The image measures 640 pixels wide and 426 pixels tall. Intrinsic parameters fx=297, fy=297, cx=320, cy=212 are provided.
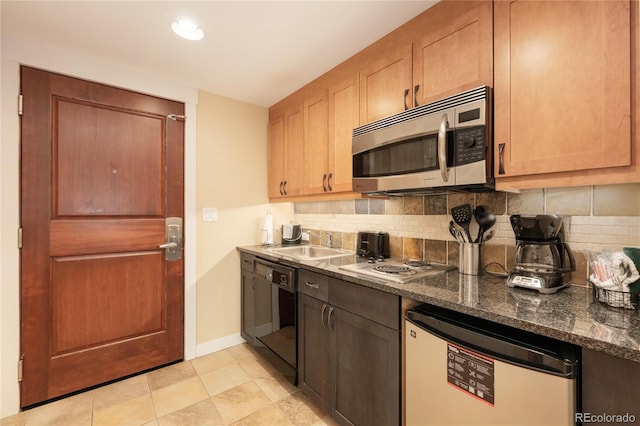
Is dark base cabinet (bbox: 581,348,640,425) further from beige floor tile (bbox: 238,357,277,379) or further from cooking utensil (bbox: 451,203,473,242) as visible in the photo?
beige floor tile (bbox: 238,357,277,379)

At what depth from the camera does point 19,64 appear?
5.92ft

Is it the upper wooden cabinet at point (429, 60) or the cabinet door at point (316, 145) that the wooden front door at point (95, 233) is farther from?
the upper wooden cabinet at point (429, 60)

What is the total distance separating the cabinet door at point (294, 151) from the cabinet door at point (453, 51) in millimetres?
1106

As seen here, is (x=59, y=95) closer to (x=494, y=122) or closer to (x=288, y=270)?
(x=288, y=270)

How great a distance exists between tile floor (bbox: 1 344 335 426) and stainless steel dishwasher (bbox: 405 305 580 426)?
87 cm

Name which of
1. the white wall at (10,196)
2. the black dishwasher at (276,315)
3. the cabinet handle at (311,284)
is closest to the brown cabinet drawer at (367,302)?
the cabinet handle at (311,284)

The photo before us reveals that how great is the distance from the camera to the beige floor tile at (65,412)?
1728 mm

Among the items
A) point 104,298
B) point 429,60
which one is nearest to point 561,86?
point 429,60

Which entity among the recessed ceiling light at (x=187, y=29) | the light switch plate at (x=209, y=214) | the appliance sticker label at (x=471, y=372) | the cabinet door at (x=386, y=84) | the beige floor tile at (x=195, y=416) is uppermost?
the recessed ceiling light at (x=187, y=29)

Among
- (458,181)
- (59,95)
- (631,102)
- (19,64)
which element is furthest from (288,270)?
(19,64)

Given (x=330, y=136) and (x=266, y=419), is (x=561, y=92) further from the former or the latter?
(x=266, y=419)

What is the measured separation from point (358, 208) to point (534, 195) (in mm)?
1205

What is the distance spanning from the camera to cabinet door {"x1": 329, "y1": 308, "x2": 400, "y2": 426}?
1.29 meters

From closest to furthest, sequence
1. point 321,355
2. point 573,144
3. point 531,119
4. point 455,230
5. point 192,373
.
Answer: point 573,144
point 531,119
point 455,230
point 321,355
point 192,373
